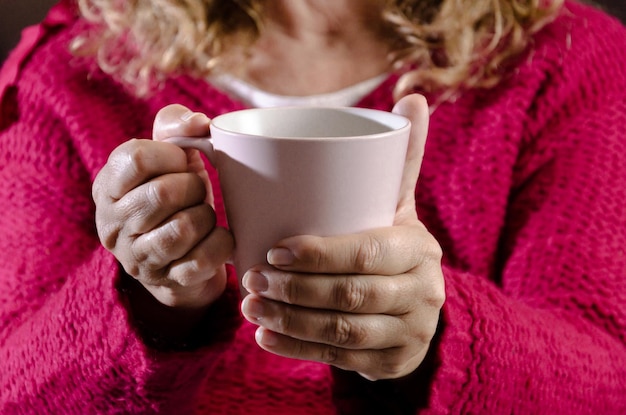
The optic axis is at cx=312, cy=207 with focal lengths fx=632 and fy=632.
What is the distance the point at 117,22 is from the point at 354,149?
0.55 m

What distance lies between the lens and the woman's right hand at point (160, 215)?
404 millimetres

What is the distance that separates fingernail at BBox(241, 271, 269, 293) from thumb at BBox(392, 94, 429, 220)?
149 mm

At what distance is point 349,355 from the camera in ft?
1.46

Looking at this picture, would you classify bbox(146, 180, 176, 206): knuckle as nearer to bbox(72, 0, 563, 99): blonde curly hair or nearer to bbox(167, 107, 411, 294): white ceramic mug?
bbox(167, 107, 411, 294): white ceramic mug

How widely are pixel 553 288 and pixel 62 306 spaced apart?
0.48 metres

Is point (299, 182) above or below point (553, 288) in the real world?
above

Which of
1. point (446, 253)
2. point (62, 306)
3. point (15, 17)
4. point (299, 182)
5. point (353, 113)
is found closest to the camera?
point (299, 182)

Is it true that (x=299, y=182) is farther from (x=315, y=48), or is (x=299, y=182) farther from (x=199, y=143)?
(x=315, y=48)

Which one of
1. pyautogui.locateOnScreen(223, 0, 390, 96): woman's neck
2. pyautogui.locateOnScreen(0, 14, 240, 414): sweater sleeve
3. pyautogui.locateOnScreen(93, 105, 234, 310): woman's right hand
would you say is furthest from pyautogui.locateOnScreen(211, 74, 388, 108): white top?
pyautogui.locateOnScreen(93, 105, 234, 310): woman's right hand

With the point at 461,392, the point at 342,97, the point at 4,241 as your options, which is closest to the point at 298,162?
the point at 461,392

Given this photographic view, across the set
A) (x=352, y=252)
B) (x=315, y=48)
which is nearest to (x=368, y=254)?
(x=352, y=252)

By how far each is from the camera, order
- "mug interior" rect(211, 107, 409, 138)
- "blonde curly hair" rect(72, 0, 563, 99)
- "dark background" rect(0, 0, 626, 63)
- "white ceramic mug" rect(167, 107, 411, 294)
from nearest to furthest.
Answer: "white ceramic mug" rect(167, 107, 411, 294) → "mug interior" rect(211, 107, 409, 138) → "blonde curly hair" rect(72, 0, 563, 99) → "dark background" rect(0, 0, 626, 63)

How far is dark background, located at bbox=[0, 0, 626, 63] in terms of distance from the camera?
887 millimetres

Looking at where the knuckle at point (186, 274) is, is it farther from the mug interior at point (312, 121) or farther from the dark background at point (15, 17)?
the dark background at point (15, 17)
